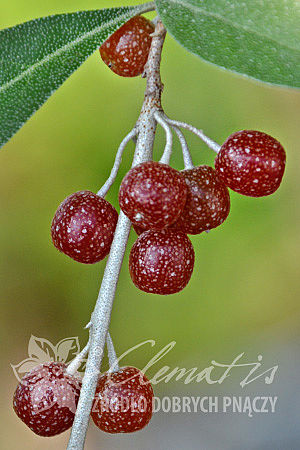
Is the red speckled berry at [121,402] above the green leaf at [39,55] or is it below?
below

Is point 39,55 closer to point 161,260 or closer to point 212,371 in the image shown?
point 161,260

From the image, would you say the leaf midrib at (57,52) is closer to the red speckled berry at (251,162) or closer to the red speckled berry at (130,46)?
the red speckled berry at (130,46)

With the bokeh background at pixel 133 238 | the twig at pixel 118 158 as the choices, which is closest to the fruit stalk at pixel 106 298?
the twig at pixel 118 158

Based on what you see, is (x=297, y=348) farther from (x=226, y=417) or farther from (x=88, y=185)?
(x=88, y=185)

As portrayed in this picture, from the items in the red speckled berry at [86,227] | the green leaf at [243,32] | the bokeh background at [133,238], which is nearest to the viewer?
the green leaf at [243,32]

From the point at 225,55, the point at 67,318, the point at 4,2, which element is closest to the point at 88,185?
the point at 67,318
